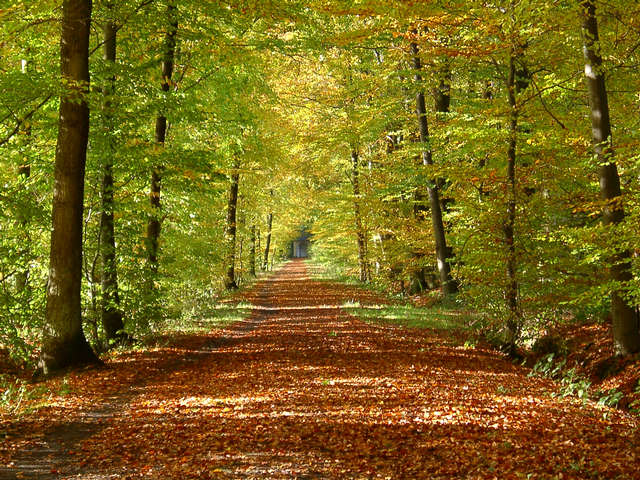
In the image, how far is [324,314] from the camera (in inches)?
713

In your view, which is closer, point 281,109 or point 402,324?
point 402,324

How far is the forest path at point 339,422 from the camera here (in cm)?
507

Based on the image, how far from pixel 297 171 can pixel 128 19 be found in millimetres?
19137

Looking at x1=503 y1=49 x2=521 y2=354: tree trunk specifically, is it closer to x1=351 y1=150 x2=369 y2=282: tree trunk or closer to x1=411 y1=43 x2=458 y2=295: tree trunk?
x1=411 y1=43 x2=458 y2=295: tree trunk

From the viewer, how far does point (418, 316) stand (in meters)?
16.5

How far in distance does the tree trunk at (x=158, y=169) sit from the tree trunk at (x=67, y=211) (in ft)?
5.69

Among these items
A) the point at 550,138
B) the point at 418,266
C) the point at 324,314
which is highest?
the point at 550,138

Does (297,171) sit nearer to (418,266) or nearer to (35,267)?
(418,266)

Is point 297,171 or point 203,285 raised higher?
point 297,171

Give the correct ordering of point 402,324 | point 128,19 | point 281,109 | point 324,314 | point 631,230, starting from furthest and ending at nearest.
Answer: point 281,109, point 324,314, point 402,324, point 128,19, point 631,230

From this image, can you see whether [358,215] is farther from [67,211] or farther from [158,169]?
[67,211]

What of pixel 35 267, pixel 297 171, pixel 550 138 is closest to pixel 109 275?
pixel 35 267

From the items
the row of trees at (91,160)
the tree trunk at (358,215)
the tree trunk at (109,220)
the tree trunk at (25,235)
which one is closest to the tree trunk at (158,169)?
the row of trees at (91,160)

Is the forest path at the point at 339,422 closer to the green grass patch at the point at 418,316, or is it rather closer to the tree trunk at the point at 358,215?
the green grass patch at the point at 418,316
